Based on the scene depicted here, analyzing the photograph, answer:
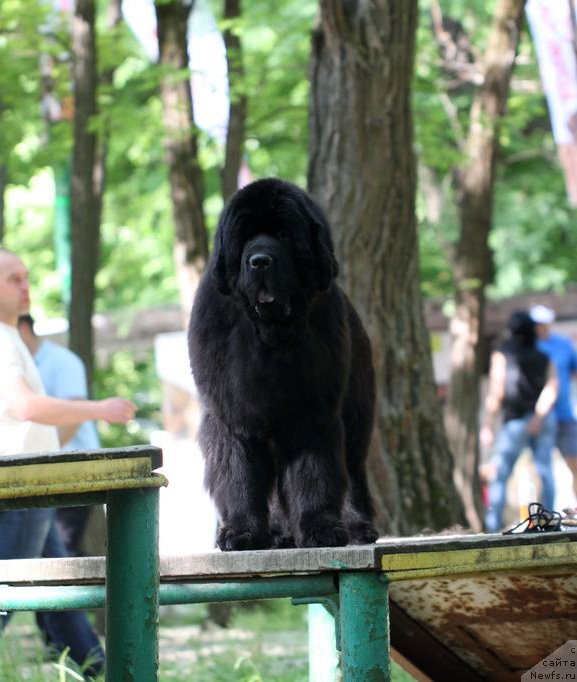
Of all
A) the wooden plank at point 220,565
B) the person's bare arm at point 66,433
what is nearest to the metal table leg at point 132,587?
the wooden plank at point 220,565

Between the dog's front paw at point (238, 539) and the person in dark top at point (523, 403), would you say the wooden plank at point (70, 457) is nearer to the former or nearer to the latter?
the dog's front paw at point (238, 539)

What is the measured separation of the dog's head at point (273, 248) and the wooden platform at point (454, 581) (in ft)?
2.80

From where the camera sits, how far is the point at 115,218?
20.6m

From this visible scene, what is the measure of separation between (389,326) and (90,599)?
4.19 m

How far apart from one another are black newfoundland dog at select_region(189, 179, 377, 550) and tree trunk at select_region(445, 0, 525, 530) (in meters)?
9.12

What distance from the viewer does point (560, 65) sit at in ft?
35.8

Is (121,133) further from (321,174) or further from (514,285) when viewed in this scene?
(514,285)

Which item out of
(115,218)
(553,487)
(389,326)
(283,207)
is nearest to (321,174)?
(389,326)

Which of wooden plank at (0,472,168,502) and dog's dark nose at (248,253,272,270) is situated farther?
dog's dark nose at (248,253,272,270)

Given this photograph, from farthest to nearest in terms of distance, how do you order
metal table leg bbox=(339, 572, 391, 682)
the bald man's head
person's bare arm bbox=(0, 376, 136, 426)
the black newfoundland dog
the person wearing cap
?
the person wearing cap
the bald man's head
person's bare arm bbox=(0, 376, 136, 426)
the black newfoundland dog
metal table leg bbox=(339, 572, 391, 682)

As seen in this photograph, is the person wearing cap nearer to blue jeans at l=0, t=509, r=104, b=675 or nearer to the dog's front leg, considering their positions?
blue jeans at l=0, t=509, r=104, b=675

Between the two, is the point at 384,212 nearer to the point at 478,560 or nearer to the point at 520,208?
the point at 478,560

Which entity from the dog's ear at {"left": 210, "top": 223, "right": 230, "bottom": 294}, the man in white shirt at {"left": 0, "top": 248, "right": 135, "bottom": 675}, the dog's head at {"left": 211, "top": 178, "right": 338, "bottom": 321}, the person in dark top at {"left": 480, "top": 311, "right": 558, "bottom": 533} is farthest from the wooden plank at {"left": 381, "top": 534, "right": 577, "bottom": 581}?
the person in dark top at {"left": 480, "top": 311, "right": 558, "bottom": 533}

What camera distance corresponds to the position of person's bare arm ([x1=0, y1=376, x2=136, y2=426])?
16.6 feet
